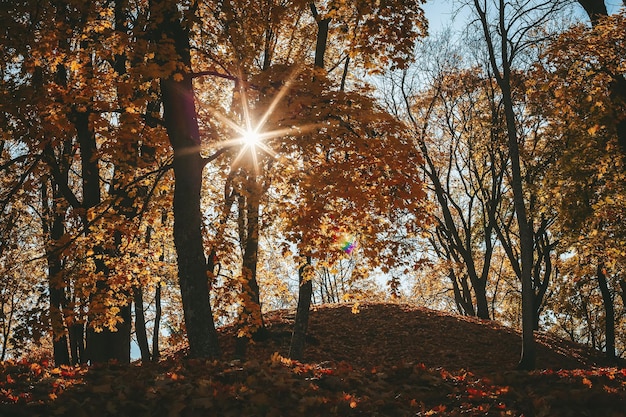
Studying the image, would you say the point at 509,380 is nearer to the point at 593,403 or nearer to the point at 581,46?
the point at 593,403

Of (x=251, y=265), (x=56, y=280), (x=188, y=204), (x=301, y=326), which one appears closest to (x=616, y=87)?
(x=301, y=326)

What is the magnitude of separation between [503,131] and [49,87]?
16686 millimetres

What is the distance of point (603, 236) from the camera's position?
1304 centimetres

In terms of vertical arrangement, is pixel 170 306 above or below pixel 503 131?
below

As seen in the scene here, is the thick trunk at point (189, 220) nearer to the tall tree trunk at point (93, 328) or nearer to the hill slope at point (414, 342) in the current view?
the tall tree trunk at point (93, 328)

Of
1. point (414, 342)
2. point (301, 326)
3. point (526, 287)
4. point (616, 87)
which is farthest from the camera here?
point (414, 342)

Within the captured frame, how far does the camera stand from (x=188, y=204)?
7.43 metres

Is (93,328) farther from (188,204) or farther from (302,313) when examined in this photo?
(302,313)

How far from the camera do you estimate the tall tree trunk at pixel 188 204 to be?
7289mm

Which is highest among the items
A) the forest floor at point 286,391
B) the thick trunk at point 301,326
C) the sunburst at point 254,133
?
the sunburst at point 254,133

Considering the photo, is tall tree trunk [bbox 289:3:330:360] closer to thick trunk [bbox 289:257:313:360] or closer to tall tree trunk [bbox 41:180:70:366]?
thick trunk [bbox 289:257:313:360]

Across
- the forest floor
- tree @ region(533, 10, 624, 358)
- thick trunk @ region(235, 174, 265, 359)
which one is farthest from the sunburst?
tree @ region(533, 10, 624, 358)

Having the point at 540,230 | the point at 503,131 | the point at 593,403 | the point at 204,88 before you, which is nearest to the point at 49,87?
the point at 204,88

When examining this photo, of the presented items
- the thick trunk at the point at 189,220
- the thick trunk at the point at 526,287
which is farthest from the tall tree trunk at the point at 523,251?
the thick trunk at the point at 189,220
